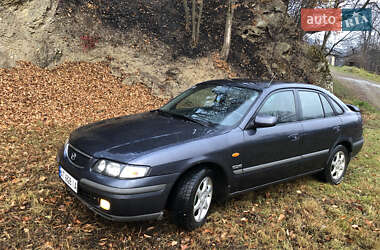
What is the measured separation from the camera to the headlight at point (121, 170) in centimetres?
271

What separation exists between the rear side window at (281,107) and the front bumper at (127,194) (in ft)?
5.21

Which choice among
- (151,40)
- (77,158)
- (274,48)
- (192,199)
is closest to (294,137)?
(192,199)

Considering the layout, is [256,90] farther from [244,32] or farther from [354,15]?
[354,15]

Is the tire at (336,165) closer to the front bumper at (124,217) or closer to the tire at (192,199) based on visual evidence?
the tire at (192,199)

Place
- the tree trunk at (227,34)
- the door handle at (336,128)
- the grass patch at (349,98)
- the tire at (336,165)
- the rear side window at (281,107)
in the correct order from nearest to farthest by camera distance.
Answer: the rear side window at (281,107) < the door handle at (336,128) < the tire at (336,165) < the tree trunk at (227,34) < the grass patch at (349,98)

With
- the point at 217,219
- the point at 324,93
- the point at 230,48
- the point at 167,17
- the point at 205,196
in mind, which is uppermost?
the point at 167,17

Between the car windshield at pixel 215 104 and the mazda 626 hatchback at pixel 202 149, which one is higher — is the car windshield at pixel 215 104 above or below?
above

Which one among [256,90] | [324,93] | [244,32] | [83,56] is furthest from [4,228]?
[244,32]

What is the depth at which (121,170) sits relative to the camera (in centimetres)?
272

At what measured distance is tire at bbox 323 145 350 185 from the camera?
4695mm

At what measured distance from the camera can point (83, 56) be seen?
32.6 ft

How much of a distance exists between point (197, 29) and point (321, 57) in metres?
6.85

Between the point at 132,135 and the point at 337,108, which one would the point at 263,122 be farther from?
the point at 337,108

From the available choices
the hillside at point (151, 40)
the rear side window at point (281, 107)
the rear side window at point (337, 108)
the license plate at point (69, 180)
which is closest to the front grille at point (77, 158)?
the license plate at point (69, 180)
